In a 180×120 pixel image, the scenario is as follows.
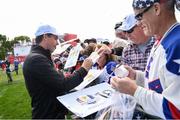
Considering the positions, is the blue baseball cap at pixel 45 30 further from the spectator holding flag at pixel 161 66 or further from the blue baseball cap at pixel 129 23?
the spectator holding flag at pixel 161 66

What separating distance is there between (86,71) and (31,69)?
641 millimetres

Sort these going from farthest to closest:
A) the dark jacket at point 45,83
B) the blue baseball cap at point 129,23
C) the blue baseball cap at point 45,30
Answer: the blue baseball cap at point 45,30 < the blue baseball cap at point 129,23 < the dark jacket at point 45,83

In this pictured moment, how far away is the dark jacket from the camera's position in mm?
3920

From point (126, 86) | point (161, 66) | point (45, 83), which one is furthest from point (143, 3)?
point (45, 83)

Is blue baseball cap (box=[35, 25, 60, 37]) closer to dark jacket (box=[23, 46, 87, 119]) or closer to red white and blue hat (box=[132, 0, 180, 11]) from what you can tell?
dark jacket (box=[23, 46, 87, 119])

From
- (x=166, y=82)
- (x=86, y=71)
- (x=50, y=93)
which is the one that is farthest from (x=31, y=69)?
(x=166, y=82)

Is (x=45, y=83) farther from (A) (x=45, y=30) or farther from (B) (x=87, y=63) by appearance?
(A) (x=45, y=30)

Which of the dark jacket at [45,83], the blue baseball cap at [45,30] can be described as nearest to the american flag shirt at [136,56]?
the dark jacket at [45,83]

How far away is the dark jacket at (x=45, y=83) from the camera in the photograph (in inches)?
154

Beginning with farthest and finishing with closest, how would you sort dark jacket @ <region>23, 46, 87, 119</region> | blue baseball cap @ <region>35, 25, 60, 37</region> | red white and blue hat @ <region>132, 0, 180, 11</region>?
1. blue baseball cap @ <region>35, 25, 60, 37</region>
2. dark jacket @ <region>23, 46, 87, 119</region>
3. red white and blue hat @ <region>132, 0, 180, 11</region>

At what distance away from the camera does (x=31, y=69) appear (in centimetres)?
397

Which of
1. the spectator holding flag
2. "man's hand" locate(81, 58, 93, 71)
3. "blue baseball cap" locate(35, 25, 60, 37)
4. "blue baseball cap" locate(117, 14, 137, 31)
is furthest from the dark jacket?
the spectator holding flag

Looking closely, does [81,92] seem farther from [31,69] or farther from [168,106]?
[168,106]

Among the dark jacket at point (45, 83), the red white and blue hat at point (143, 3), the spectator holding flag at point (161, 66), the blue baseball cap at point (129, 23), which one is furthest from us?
the blue baseball cap at point (129, 23)
